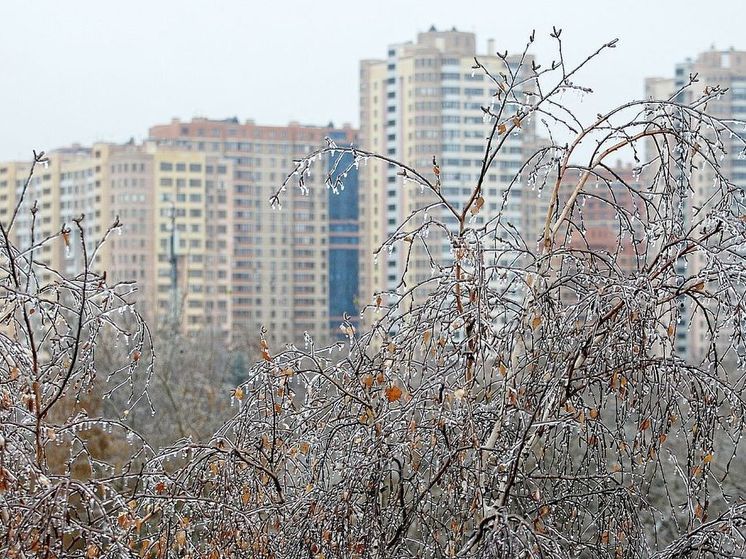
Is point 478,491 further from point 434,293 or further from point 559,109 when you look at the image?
point 559,109

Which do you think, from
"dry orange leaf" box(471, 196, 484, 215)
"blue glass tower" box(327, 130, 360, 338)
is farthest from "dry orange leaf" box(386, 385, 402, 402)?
"blue glass tower" box(327, 130, 360, 338)

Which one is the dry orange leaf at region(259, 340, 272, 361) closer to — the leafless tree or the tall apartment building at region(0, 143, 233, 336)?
the leafless tree

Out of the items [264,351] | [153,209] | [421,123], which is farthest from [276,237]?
[264,351]

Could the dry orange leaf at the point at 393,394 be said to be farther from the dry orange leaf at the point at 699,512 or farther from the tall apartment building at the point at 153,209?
the tall apartment building at the point at 153,209

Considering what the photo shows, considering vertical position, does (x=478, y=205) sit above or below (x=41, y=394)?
above

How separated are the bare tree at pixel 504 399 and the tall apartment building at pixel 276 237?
134ft

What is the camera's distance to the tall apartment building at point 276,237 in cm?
4606

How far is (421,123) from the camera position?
41.8 metres

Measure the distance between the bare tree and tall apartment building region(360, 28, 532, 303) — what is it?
36142mm

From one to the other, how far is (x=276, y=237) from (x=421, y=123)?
8238mm

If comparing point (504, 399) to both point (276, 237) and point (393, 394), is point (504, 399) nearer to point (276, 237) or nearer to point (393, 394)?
point (393, 394)

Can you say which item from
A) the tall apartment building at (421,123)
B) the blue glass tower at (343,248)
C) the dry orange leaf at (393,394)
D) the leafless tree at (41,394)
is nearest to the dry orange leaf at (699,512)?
the dry orange leaf at (393,394)

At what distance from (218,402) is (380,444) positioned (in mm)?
11194

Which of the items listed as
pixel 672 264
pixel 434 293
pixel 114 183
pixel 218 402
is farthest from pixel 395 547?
pixel 114 183
